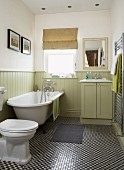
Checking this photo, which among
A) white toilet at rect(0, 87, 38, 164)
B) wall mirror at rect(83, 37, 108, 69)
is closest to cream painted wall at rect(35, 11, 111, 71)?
wall mirror at rect(83, 37, 108, 69)

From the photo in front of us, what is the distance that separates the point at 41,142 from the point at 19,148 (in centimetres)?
68

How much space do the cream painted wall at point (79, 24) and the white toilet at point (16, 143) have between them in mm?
2705

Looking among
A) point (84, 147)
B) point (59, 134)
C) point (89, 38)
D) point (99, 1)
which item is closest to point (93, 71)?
point (89, 38)

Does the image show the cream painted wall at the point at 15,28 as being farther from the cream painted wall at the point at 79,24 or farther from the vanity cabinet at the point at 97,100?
the vanity cabinet at the point at 97,100

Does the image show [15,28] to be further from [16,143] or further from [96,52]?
[16,143]

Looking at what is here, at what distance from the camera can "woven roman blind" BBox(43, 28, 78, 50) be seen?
4.54 m

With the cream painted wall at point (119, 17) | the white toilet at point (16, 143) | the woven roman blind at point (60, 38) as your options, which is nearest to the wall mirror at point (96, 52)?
the woven roman blind at point (60, 38)

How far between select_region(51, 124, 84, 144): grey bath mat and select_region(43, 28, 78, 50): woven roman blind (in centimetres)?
200

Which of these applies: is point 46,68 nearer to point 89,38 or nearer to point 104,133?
point 89,38

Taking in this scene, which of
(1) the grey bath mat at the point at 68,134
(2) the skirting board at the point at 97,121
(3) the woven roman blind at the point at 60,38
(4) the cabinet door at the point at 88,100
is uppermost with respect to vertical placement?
(3) the woven roman blind at the point at 60,38

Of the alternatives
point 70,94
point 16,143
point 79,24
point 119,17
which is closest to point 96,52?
point 79,24

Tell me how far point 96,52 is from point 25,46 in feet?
5.72

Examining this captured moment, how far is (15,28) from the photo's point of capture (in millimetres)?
3580

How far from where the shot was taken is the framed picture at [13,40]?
3303mm
